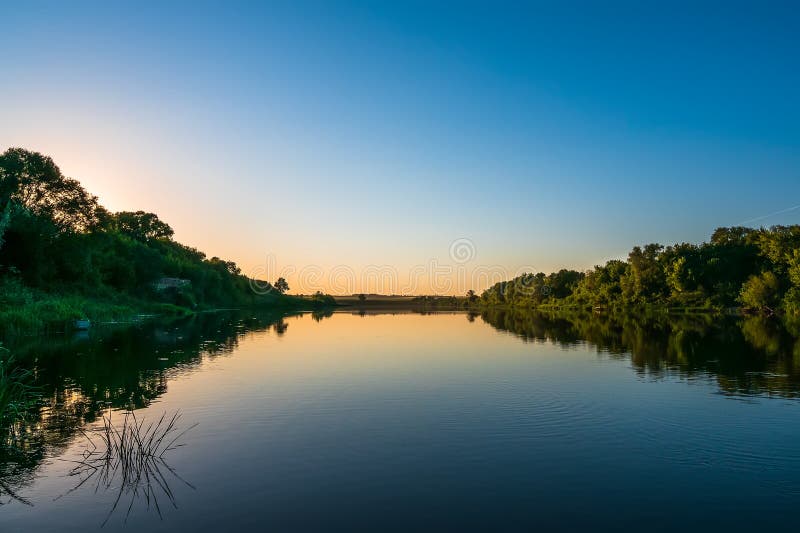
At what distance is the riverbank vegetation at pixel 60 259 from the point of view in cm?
5206

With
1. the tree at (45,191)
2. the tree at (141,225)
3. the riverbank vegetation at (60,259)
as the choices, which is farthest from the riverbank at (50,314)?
the tree at (141,225)

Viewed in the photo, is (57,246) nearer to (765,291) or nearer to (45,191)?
(45,191)

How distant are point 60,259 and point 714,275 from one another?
452ft

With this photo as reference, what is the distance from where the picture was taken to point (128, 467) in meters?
13.1

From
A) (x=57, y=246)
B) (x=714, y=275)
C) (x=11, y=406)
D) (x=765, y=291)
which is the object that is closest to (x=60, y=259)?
(x=57, y=246)

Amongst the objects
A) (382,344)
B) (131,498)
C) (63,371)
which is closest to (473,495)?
(131,498)

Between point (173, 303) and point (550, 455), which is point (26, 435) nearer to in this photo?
point (550, 455)

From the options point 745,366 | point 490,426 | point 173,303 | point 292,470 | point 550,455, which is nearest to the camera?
point 292,470

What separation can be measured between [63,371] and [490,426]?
2292cm

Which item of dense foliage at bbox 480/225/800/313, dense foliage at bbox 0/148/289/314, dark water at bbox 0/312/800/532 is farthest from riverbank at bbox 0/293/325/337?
dense foliage at bbox 480/225/800/313

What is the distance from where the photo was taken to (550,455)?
14.1m

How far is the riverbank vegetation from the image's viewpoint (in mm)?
52062

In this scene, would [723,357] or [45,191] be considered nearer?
[723,357]

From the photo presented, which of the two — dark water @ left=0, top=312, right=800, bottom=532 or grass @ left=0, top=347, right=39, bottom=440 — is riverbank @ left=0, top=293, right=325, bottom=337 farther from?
grass @ left=0, top=347, right=39, bottom=440
